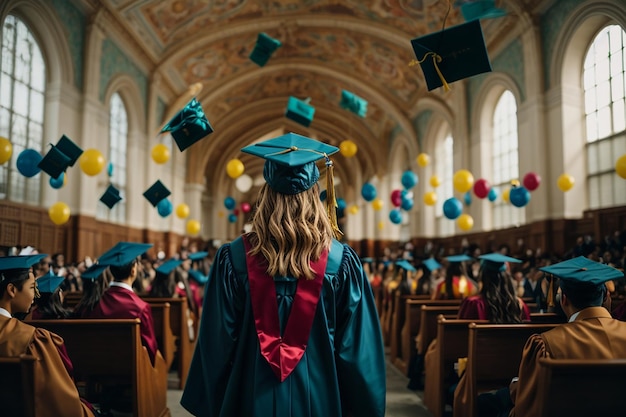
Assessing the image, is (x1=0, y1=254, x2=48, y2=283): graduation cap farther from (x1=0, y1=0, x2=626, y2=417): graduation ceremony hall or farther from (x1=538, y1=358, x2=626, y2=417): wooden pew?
(x1=538, y1=358, x2=626, y2=417): wooden pew

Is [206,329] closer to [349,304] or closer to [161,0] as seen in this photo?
[349,304]

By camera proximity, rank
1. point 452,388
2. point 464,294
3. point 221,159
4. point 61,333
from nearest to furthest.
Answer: point 61,333 < point 452,388 < point 464,294 < point 221,159

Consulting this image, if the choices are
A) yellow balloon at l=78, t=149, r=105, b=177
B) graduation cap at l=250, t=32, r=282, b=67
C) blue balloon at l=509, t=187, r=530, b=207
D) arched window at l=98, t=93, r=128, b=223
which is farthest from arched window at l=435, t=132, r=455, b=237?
yellow balloon at l=78, t=149, r=105, b=177

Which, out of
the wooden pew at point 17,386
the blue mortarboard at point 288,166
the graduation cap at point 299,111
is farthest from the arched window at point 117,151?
the blue mortarboard at point 288,166

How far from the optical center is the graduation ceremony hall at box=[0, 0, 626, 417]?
7.43ft

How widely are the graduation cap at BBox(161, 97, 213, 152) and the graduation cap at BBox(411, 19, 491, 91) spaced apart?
2.68 m

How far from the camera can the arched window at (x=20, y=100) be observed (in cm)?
1088

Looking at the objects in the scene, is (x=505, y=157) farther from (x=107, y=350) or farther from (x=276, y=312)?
(x=276, y=312)

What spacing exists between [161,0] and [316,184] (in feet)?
47.7

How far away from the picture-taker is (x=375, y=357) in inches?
88.8

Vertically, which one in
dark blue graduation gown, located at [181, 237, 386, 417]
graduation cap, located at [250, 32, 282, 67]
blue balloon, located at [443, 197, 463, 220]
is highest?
graduation cap, located at [250, 32, 282, 67]

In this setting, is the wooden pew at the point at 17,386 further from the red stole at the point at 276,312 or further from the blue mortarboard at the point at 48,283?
the blue mortarboard at the point at 48,283

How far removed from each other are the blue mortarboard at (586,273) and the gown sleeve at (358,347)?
1221mm

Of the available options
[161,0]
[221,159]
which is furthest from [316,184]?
[221,159]
